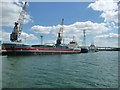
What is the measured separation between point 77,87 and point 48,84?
209cm

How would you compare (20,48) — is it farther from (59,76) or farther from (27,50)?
(59,76)

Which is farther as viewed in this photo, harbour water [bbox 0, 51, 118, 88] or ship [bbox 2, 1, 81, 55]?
ship [bbox 2, 1, 81, 55]

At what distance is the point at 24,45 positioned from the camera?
6581cm

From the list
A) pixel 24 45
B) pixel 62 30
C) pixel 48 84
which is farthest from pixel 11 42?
pixel 48 84

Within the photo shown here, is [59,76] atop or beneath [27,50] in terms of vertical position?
beneath

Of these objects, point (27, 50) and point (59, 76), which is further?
point (27, 50)

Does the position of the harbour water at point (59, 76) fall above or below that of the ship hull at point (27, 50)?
below

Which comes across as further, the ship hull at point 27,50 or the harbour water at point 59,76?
the ship hull at point 27,50

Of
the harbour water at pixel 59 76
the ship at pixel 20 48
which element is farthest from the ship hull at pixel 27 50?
the harbour water at pixel 59 76

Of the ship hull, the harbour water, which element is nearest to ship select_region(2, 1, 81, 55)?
the ship hull

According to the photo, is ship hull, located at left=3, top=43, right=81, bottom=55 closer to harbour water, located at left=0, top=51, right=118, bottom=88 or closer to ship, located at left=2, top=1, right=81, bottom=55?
ship, located at left=2, top=1, right=81, bottom=55

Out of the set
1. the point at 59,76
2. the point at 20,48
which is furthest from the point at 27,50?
the point at 59,76

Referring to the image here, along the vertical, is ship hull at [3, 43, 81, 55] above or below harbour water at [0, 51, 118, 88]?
above

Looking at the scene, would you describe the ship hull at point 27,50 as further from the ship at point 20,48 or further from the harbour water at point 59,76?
the harbour water at point 59,76
